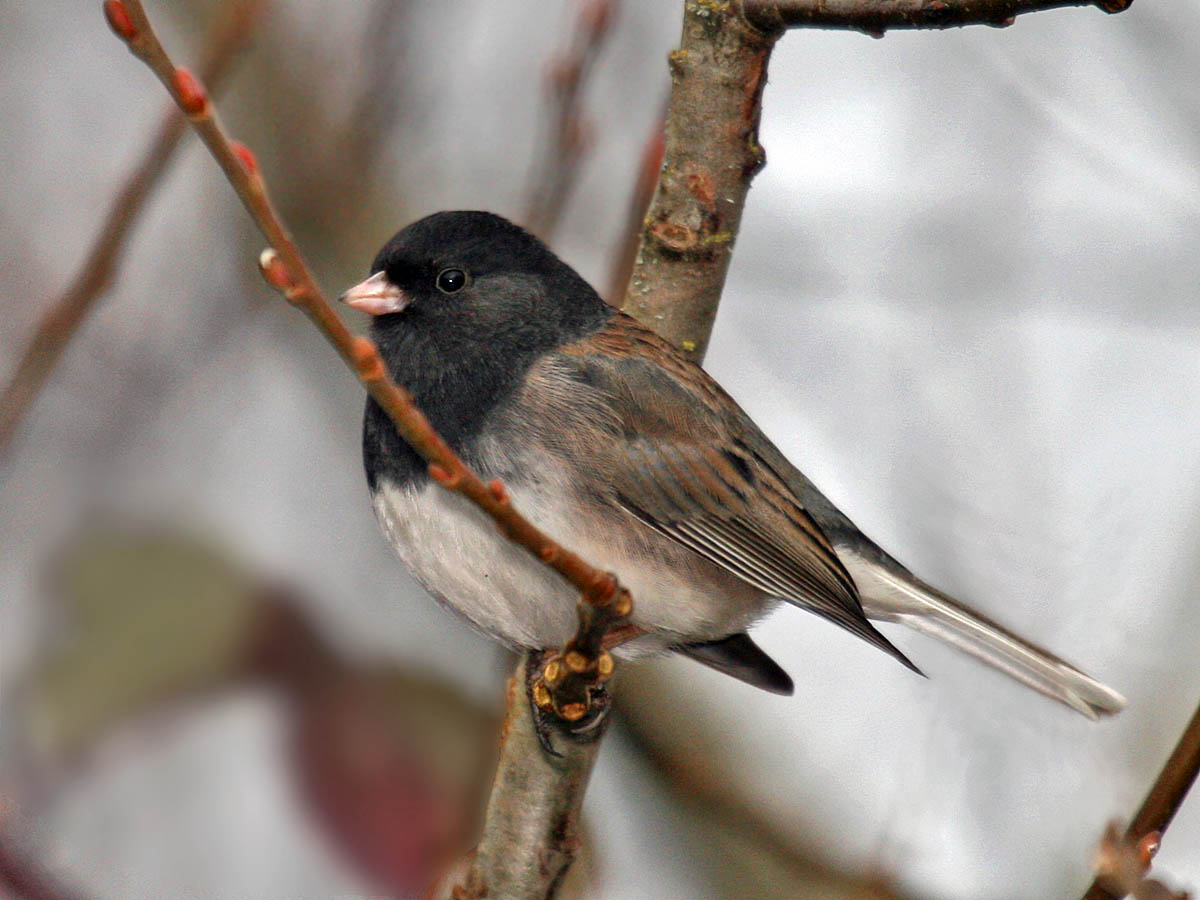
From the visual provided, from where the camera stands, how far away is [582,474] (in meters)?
2.39

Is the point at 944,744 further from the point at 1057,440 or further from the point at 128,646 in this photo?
the point at 128,646

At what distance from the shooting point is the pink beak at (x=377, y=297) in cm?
252

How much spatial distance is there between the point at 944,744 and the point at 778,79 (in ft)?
10.1

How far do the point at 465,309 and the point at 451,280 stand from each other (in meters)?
0.08

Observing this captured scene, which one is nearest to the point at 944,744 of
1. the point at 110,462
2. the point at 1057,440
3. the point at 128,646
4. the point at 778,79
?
the point at 1057,440

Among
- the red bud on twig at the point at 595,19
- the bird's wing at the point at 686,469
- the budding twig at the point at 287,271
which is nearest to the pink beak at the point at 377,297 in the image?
the bird's wing at the point at 686,469

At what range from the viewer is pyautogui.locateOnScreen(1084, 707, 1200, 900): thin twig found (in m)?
1.43

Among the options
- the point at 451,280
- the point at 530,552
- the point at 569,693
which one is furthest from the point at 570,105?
the point at 530,552

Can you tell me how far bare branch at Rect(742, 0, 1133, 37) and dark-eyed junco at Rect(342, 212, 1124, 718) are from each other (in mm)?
708

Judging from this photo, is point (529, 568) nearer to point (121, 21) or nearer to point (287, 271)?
point (287, 271)

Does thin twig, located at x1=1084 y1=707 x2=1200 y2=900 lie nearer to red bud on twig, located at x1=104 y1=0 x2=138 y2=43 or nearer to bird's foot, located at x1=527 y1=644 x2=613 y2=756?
bird's foot, located at x1=527 y1=644 x2=613 y2=756

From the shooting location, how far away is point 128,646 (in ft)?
10.1

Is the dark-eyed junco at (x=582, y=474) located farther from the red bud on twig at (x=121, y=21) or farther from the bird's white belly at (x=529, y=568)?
the red bud on twig at (x=121, y=21)

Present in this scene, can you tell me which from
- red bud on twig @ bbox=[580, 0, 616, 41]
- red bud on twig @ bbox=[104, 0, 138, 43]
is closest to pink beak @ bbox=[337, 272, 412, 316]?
red bud on twig @ bbox=[580, 0, 616, 41]
